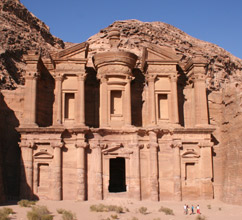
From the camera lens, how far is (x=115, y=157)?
23750 millimetres

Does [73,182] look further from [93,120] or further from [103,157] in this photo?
[93,120]

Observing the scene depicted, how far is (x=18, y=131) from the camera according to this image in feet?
75.9

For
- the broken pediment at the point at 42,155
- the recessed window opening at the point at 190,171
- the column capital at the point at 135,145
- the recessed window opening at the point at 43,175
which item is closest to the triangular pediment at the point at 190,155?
the recessed window opening at the point at 190,171

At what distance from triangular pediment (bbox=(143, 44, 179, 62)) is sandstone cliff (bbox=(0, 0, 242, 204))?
12.8 feet

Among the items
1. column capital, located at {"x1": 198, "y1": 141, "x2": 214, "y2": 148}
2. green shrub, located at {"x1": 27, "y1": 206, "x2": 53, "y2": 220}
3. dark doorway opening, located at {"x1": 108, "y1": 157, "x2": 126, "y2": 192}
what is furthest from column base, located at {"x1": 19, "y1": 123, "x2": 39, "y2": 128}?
column capital, located at {"x1": 198, "y1": 141, "x2": 214, "y2": 148}

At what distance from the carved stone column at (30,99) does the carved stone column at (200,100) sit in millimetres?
10931

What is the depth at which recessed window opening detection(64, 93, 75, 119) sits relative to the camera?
25.3 m

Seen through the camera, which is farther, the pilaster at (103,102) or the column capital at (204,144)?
the pilaster at (103,102)

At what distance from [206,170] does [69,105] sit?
10163mm

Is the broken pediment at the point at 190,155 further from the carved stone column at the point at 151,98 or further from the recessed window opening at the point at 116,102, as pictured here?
the recessed window opening at the point at 116,102

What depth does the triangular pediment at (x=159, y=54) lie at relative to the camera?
26077mm

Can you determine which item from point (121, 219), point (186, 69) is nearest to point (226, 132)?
point (186, 69)

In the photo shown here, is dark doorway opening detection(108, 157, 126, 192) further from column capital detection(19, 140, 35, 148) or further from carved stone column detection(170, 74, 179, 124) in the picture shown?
column capital detection(19, 140, 35, 148)

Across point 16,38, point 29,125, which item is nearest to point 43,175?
point 29,125
